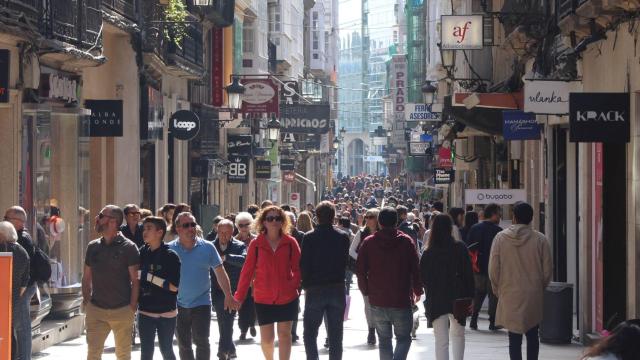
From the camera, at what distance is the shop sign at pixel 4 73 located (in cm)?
1509

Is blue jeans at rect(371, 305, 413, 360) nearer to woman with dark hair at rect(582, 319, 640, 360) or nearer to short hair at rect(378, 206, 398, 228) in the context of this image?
short hair at rect(378, 206, 398, 228)

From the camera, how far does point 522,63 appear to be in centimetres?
2575

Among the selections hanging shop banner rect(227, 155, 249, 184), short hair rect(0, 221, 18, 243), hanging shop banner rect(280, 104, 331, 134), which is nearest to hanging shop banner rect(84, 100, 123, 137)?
short hair rect(0, 221, 18, 243)

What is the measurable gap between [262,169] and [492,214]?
30.9 metres

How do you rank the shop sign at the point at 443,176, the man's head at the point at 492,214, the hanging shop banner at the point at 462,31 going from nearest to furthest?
the man's head at the point at 492,214 → the hanging shop banner at the point at 462,31 → the shop sign at the point at 443,176

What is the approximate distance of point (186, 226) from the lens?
12688mm

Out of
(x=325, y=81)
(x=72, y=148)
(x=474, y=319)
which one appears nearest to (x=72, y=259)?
(x=72, y=148)

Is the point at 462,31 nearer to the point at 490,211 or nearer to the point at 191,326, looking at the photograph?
the point at 490,211

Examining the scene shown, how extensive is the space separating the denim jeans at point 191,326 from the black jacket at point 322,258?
0.98m

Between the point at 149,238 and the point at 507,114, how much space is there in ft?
38.5

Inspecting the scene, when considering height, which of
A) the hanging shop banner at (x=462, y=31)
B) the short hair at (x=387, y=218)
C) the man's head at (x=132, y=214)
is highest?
the hanging shop banner at (x=462, y=31)


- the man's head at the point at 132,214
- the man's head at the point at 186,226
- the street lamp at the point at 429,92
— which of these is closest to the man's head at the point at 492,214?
the man's head at the point at 132,214

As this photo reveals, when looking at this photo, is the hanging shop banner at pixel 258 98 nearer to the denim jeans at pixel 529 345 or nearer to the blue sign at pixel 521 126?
the blue sign at pixel 521 126

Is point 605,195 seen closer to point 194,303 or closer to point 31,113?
point 194,303
